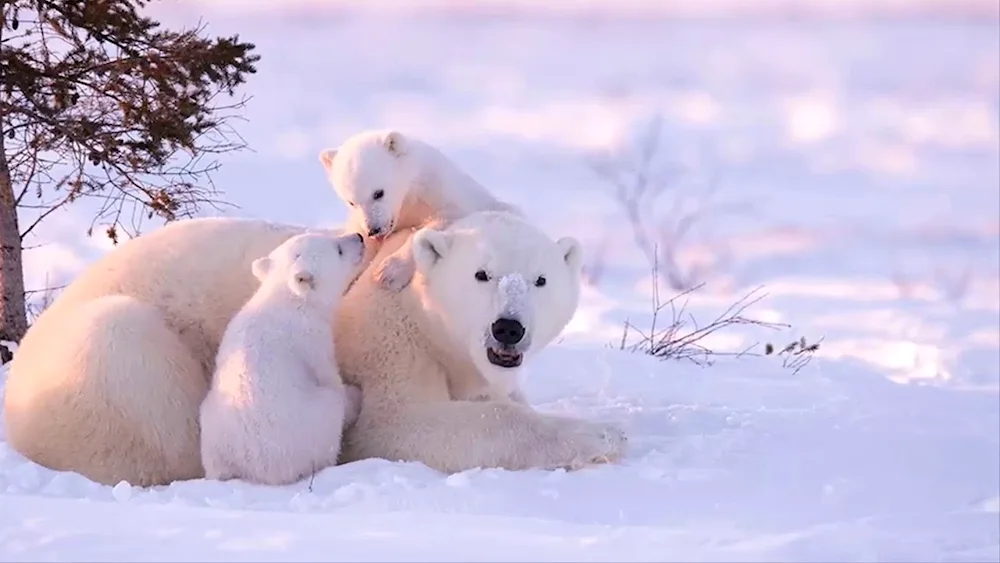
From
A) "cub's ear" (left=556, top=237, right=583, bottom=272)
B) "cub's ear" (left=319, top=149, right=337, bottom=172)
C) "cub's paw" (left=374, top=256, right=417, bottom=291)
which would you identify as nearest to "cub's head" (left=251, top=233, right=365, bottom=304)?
"cub's paw" (left=374, top=256, right=417, bottom=291)

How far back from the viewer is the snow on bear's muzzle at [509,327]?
4.55m

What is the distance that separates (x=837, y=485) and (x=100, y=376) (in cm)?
258

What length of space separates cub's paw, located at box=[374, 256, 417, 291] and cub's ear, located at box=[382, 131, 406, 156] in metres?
0.83

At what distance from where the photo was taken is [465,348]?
490cm

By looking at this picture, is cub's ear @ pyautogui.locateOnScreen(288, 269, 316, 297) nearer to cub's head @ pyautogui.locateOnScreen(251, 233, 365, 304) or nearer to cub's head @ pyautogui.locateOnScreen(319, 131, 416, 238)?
cub's head @ pyautogui.locateOnScreen(251, 233, 365, 304)

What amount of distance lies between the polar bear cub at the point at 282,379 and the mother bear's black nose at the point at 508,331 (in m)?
0.59

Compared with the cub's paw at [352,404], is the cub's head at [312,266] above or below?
above

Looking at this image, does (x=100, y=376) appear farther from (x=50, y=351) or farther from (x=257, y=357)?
(x=257, y=357)

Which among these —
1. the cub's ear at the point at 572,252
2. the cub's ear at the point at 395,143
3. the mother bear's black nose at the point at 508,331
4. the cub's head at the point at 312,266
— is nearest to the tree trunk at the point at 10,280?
the cub's ear at the point at 395,143

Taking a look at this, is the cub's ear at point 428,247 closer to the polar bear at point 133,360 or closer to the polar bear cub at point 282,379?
the polar bear cub at point 282,379

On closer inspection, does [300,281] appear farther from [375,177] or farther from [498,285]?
[375,177]

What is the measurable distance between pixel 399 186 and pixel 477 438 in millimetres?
1360

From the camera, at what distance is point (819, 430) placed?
5.51m

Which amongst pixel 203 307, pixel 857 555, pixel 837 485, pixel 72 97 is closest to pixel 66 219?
pixel 72 97
